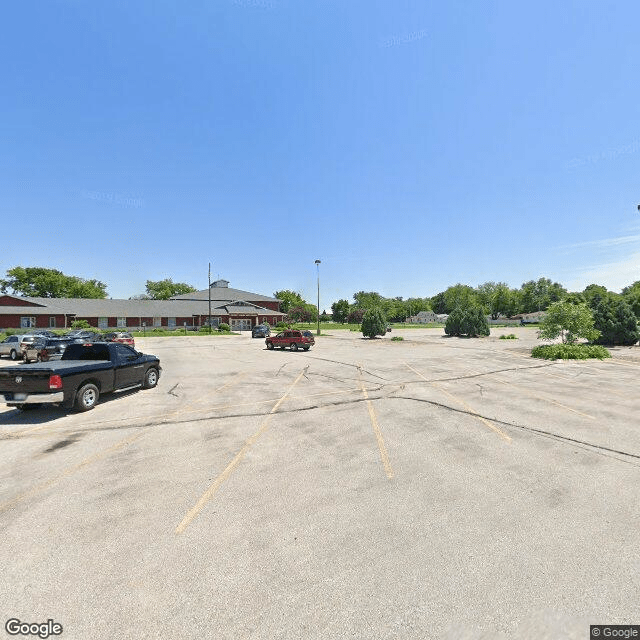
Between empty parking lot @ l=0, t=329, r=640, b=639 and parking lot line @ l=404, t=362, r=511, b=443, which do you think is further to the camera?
parking lot line @ l=404, t=362, r=511, b=443

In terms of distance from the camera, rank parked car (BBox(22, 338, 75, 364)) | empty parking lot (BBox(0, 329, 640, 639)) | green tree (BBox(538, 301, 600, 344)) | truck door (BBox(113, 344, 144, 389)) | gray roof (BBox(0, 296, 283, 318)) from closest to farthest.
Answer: empty parking lot (BBox(0, 329, 640, 639)) → truck door (BBox(113, 344, 144, 389)) → parked car (BBox(22, 338, 75, 364)) → green tree (BBox(538, 301, 600, 344)) → gray roof (BBox(0, 296, 283, 318))

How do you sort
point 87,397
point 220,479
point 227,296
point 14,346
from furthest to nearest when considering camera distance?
1. point 227,296
2. point 14,346
3. point 87,397
4. point 220,479

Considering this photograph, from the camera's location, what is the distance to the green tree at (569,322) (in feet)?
74.7

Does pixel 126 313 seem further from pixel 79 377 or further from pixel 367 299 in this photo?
pixel 367 299

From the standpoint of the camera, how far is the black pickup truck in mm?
8414

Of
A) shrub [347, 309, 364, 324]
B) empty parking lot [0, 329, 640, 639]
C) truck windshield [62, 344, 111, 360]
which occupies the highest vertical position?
shrub [347, 309, 364, 324]

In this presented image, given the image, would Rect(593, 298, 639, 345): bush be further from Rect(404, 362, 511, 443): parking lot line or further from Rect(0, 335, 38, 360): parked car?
Rect(0, 335, 38, 360): parked car

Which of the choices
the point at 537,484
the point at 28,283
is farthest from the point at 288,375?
the point at 28,283

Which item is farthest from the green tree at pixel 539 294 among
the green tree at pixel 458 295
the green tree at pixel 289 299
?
the green tree at pixel 289 299

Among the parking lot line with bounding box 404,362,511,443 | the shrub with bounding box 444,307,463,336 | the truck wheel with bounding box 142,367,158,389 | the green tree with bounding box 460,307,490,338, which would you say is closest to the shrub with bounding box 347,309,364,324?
the shrub with bounding box 444,307,463,336

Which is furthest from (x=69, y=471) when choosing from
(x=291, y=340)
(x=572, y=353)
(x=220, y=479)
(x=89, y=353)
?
(x=572, y=353)

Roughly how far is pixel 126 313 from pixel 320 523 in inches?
2730

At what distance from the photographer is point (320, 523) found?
4332 mm

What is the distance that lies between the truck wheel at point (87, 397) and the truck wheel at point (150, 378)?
2.34 meters
